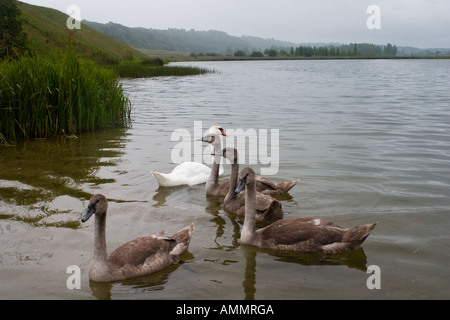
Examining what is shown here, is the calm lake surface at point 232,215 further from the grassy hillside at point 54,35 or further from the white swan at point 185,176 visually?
the grassy hillside at point 54,35

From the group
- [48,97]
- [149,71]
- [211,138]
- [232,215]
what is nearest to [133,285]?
[232,215]

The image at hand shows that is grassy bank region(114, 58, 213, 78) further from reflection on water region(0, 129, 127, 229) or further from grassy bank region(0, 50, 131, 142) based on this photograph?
reflection on water region(0, 129, 127, 229)

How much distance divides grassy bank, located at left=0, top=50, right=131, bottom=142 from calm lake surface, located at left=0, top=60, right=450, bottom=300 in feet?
1.88

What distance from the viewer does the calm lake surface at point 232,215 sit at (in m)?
5.61

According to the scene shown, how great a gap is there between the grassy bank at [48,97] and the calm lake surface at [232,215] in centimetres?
57

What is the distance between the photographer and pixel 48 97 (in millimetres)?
13586

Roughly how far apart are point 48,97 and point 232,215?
26.3ft

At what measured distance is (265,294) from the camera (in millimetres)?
5379

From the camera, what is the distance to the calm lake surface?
5613 millimetres

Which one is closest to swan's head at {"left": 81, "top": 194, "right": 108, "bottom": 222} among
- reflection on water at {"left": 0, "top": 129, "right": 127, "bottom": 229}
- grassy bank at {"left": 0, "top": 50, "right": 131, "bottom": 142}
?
reflection on water at {"left": 0, "top": 129, "right": 127, "bottom": 229}

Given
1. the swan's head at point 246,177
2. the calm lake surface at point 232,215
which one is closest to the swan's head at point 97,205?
the calm lake surface at point 232,215

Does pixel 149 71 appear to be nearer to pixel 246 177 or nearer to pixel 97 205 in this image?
pixel 246 177

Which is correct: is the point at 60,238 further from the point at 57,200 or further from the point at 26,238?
the point at 57,200
